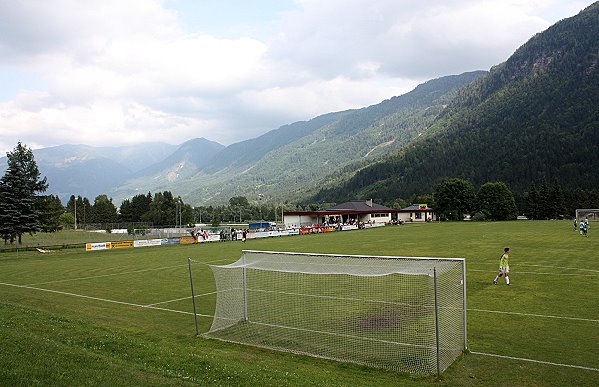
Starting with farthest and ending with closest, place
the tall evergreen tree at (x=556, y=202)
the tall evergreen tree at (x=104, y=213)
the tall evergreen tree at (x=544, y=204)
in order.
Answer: the tall evergreen tree at (x=104, y=213)
the tall evergreen tree at (x=556, y=202)
the tall evergreen tree at (x=544, y=204)

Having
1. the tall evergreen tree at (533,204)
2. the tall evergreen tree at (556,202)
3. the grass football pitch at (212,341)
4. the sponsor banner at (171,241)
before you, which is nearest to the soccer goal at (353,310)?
the grass football pitch at (212,341)

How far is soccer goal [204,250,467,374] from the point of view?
11.6 meters

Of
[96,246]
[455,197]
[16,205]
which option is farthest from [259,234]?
[455,197]

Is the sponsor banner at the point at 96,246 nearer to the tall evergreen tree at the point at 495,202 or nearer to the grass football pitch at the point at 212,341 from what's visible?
the grass football pitch at the point at 212,341

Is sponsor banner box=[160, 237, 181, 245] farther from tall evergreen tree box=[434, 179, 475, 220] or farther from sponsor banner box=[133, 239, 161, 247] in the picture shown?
tall evergreen tree box=[434, 179, 475, 220]

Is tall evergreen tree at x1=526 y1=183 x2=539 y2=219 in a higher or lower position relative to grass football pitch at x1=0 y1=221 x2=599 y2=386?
higher

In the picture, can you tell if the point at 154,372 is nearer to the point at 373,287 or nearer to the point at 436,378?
the point at 436,378

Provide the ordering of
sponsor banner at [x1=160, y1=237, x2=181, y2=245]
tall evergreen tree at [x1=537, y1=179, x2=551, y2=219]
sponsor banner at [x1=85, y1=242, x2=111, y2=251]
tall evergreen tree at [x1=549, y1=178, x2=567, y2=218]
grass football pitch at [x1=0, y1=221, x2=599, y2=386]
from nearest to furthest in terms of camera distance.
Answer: grass football pitch at [x1=0, y1=221, x2=599, y2=386], sponsor banner at [x1=85, y1=242, x2=111, y2=251], sponsor banner at [x1=160, y1=237, x2=181, y2=245], tall evergreen tree at [x1=537, y1=179, x2=551, y2=219], tall evergreen tree at [x1=549, y1=178, x2=567, y2=218]

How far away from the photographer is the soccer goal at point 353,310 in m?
11.6

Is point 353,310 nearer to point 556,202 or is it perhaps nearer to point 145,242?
point 145,242

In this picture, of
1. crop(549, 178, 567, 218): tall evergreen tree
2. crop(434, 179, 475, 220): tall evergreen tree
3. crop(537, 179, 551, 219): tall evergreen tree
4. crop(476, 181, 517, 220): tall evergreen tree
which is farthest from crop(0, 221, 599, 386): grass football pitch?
crop(549, 178, 567, 218): tall evergreen tree

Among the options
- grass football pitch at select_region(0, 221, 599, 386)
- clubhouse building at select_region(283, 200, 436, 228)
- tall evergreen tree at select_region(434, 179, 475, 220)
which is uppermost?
tall evergreen tree at select_region(434, 179, 475, 220)

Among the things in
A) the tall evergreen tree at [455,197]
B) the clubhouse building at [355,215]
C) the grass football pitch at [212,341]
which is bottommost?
the grass football pitch at [212,341]

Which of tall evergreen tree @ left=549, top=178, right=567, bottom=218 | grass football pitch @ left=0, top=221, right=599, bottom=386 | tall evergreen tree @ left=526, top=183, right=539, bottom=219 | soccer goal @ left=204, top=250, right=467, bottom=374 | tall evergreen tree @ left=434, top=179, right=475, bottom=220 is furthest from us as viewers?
tall evergreen tree @ left=434, top=179, right=475, bottom=220
